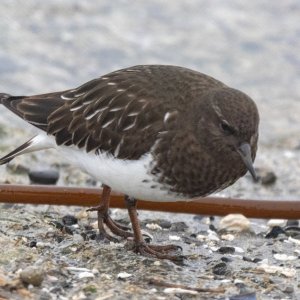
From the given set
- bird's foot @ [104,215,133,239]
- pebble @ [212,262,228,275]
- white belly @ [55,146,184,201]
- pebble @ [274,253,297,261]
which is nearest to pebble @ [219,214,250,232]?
pebble @ [274,253,297,261]

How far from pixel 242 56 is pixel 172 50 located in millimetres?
687

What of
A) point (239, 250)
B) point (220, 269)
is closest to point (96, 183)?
point (239, 250)

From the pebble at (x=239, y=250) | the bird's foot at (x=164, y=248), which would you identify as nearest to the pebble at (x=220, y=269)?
the bird's foot at (x=164, y=248)

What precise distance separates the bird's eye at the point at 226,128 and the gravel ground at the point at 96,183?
0.59 meters

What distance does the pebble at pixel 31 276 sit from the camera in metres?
3.48

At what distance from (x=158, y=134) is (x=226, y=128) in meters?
0.29

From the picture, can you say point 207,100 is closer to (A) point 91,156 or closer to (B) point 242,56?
(A) point 91,156

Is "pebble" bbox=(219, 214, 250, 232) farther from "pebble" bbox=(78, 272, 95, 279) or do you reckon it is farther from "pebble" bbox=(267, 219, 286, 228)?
"pebble" bbox=(78, 272, 95, 279)

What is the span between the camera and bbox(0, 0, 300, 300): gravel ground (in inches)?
148

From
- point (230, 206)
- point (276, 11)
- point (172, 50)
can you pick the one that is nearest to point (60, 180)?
point (230, 206)

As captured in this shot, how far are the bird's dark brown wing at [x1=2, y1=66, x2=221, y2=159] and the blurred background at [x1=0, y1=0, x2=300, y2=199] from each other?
3136mm

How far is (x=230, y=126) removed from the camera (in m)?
3.74

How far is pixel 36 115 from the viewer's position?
14.5 ft

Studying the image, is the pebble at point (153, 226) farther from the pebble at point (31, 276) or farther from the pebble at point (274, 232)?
the pebble at point (31, 276)
